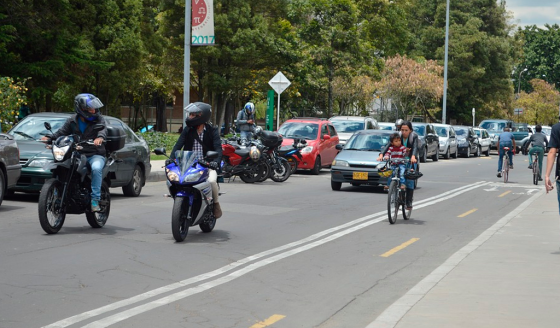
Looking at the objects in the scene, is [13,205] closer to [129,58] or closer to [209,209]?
[209,209]

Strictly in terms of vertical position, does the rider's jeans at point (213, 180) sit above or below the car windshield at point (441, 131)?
below

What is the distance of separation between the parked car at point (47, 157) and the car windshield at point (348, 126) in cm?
1566

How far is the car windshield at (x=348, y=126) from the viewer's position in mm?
32312


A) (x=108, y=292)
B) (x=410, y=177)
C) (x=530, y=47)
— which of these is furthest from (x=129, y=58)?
(x=530, y=47)

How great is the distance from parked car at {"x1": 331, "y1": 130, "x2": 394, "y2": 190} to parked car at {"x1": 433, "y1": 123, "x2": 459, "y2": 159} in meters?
21.2

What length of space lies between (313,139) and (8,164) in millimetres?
13654

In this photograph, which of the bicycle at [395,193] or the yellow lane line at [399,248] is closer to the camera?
the yellow lane line at [399,248]

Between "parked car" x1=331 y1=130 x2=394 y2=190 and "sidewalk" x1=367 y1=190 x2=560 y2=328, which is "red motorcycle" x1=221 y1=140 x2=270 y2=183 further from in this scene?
"sidewalk" x1=367 y1=190 x2=560 y2=328

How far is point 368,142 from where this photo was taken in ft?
69.4

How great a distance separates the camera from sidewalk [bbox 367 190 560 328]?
671cm

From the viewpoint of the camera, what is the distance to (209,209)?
1161 centimetres

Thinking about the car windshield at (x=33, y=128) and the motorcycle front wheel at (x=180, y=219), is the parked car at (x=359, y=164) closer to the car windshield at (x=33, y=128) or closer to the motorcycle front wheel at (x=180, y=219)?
the car windshield at (x=33, y=128)

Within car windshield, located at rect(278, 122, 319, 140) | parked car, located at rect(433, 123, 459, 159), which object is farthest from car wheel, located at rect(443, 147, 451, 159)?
car windshield, located at rect(278, 122, 319, 140)

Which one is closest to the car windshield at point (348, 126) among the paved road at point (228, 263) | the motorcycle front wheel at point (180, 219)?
the paved road at point (228, 263)
